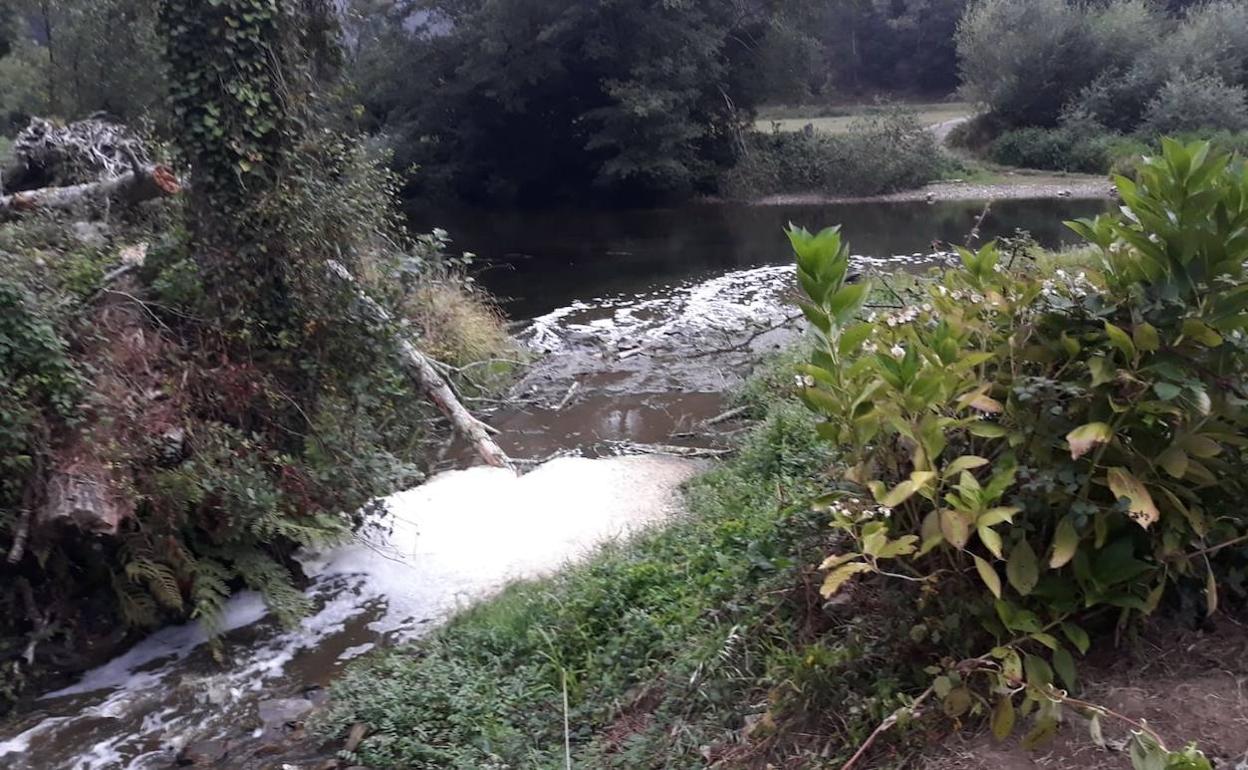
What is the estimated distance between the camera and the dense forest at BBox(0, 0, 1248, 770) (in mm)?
3092

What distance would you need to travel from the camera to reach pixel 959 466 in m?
3.15

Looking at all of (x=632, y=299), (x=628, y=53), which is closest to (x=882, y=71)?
(x=628, y=53)

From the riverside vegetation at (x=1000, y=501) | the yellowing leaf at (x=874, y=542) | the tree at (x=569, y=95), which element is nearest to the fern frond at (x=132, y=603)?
the riverside vegetation at (x=1000, y=501)

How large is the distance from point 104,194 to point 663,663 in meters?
7.07

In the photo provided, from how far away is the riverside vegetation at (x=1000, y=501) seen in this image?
3.03 metres

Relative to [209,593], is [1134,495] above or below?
above

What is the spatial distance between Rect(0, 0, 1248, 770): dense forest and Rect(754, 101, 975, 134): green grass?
29.9 meters

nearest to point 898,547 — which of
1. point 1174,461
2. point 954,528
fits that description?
point 954,528

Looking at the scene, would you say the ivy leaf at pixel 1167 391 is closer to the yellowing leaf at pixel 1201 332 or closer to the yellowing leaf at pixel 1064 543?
the yellowing leaf at pixel 1201 332

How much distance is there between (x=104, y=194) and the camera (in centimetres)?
884

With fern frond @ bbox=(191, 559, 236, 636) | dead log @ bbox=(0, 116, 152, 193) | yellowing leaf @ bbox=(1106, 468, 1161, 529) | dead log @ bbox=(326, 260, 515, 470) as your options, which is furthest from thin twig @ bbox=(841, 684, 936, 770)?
dead log @ bbox=(0, 116, 152, 193)

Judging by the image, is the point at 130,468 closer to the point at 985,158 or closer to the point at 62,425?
the point at 62,425

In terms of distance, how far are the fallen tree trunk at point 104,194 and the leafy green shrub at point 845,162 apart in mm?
25454

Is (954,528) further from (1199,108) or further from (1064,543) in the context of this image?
(1199,108)
